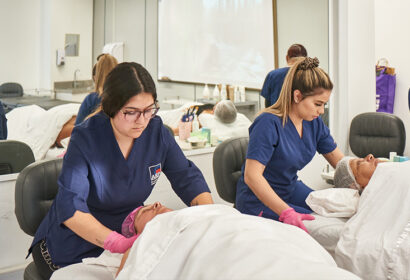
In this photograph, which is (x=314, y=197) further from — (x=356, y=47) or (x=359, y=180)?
(x=356, y=47)

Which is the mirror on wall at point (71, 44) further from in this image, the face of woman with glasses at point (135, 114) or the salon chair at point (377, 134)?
the salon chair at point (377, 134)

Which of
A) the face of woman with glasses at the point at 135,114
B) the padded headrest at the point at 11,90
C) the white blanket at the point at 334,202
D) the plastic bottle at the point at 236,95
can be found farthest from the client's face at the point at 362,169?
the padded headrest at the point at 11,90

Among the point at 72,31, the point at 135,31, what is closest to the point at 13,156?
the point at 72,31

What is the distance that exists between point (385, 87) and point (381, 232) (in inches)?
155

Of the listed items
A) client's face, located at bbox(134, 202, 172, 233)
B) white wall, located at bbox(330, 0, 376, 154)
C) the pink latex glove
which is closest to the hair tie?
client's face, located at bbox(134, 202, 172, 233)

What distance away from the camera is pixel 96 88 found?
2389 millimetres

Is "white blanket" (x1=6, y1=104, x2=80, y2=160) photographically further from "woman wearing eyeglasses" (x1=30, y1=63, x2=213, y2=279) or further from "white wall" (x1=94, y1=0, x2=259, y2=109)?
"woman wearing eyeglasses" (x1=30, y1=63, x2=213, y2=279)

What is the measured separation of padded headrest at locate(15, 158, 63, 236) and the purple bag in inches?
171

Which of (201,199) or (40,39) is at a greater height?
(40,39)

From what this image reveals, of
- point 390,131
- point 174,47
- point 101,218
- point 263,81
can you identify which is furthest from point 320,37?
point 101,218

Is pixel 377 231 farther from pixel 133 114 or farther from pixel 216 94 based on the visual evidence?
pixel 216 94

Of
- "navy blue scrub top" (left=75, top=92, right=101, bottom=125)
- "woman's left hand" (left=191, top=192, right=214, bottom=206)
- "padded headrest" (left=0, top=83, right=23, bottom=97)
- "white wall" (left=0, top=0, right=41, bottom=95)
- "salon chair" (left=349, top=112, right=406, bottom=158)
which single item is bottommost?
"woman's left hand" (left=191, top=192, right=214, bottom=206)

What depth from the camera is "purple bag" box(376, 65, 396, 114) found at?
5133 mm

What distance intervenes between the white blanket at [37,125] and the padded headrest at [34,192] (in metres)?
0.72
